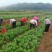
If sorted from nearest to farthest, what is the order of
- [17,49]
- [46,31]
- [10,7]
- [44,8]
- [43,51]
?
[17,49] → [43,51] → [46,31] → [44,8] → [10,7]

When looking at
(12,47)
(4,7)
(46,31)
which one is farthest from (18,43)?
(4,7)

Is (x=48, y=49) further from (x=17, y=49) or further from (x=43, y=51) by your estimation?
(x=17, y=49)

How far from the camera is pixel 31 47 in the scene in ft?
36.2

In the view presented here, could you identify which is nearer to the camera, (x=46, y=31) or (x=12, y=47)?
(x=12, y=47)

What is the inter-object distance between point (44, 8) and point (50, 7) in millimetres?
1802

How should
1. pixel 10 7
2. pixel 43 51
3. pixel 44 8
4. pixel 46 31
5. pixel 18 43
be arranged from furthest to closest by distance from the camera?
1. pixel 10 7
2. pixel 44 8
3. pixel 46 31
4. pixel 18 43
5. pixel 43 51

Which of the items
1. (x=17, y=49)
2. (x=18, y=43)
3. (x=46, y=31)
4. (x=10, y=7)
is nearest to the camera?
(x=17, y=49)

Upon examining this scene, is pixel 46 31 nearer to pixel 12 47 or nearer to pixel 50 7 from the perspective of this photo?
pixel 12 47

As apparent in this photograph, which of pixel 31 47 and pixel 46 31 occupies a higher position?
pixel 31 47

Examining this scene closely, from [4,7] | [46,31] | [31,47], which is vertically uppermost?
[31,47]

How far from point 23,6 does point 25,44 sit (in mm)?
48784

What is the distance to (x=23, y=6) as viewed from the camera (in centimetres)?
5928

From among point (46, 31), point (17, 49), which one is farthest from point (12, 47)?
point (46, 31)

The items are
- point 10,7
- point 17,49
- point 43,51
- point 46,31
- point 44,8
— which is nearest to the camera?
point 17,49
